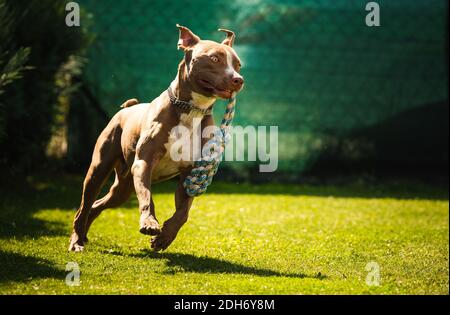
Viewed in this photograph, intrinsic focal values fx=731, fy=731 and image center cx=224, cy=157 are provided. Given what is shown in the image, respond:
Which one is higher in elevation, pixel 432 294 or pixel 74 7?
pixel 74 7

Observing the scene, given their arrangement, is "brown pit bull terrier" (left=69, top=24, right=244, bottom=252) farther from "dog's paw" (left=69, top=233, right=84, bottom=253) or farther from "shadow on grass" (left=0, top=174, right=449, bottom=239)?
"shadow on grass" (left=0, top=174, right=449, bottom=239)

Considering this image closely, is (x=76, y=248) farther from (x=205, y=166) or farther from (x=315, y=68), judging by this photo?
(x=315, y=68)

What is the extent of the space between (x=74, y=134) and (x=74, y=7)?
2866mm

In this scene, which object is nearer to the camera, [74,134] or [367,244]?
[367,244]

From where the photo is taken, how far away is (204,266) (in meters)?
6.04

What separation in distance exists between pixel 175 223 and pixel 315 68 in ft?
27.3

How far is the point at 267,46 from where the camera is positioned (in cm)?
1344

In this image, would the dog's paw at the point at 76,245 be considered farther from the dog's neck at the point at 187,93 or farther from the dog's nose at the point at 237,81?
the dog's nose at the point at 237,81

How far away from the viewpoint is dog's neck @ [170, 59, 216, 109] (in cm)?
596

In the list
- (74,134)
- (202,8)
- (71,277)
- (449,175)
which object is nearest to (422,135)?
(449,175)

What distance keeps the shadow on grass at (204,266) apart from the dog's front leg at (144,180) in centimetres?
52

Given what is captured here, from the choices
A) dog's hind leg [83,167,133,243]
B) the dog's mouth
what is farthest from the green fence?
the dog's mouth

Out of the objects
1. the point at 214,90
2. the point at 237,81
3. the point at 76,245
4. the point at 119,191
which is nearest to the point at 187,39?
the point at 214,90
